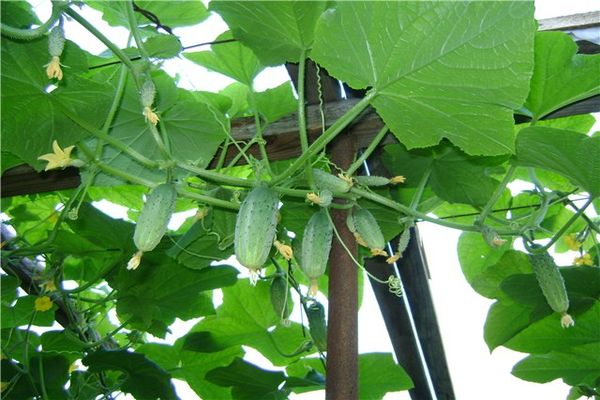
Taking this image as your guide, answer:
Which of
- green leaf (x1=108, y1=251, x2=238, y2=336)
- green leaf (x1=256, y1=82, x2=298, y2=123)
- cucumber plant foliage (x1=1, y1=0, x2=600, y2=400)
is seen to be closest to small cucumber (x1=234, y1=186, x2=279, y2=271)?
cucumber plant foliage (x1=1, y1=0, x2=600, y2=400)

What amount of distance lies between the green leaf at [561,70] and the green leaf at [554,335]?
2.35 feet

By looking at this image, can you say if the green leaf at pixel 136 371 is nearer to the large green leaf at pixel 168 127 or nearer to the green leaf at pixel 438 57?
the large green leaf at pixel 168 127

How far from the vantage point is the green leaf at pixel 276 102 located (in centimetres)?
150

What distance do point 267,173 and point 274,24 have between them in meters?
0.37

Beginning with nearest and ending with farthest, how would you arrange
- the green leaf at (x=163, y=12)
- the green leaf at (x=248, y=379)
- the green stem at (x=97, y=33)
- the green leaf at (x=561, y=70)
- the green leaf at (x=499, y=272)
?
1. the green stem at (x=97, y=33)
2. the green leaf at (x=561, y=70)
3. the green leaf at (x=163, y=12)
4. the green leaf at (x=248, y=379)
5. the green leaf at (x=499, y=272)

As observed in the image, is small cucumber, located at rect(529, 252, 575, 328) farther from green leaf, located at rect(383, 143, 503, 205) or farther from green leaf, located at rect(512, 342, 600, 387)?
green leaf, located at rect(512, 342, 600, 387)

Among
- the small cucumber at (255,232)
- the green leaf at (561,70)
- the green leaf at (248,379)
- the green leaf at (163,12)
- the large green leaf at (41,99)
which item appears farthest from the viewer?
the green leaf at (248,379)

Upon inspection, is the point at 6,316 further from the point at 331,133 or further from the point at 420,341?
the point at 331,133

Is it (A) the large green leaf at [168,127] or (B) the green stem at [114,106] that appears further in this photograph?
(A) the large green leaf at [168,127]

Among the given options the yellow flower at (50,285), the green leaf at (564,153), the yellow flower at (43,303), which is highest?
the yellow flower at (50,285)

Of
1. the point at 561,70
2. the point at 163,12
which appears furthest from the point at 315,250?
the point at 163,12

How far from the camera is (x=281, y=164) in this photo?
67.4 inches

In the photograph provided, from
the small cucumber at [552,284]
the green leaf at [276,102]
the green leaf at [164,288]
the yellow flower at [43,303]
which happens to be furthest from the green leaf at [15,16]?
the small cucumber at [552,284]

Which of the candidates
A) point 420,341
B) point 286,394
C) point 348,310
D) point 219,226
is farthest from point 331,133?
Answer: point 420,341
